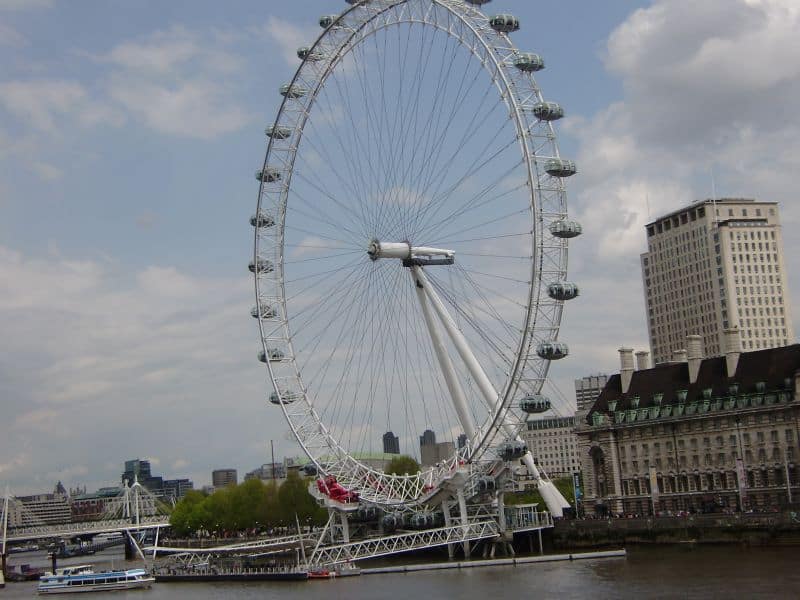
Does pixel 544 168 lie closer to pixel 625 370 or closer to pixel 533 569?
pixel 533 569

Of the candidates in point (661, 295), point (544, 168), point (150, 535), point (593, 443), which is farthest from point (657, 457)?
point (150, 535)

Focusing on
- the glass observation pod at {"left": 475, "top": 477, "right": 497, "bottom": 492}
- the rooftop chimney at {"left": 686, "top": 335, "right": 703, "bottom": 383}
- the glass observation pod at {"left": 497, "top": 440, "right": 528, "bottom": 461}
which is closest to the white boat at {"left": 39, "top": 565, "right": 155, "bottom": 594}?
the glass observation pod at {"left": 475, "top": 477, "right": 497, "bottom": 492}

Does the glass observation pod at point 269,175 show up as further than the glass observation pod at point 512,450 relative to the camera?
Yes

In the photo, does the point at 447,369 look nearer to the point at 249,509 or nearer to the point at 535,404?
the point at 535,404

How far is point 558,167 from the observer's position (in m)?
61.2

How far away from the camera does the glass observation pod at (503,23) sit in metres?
62.3

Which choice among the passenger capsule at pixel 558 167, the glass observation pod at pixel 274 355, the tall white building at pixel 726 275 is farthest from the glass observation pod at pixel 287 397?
the tall white building at pixel 726 275

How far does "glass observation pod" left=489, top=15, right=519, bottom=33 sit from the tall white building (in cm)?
8574

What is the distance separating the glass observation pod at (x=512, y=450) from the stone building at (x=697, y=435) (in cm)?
1454

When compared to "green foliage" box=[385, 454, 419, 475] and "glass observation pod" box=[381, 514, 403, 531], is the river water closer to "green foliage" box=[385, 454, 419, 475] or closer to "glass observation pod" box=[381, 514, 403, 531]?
"glass observation pod" box=[381, 514, 403, 531]

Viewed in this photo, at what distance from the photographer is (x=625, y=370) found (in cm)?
8719

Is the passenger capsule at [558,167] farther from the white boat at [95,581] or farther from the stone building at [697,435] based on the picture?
the white boat at [95,581]

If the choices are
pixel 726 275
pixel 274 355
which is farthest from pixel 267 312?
pixel 726 275

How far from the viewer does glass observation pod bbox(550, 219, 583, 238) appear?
6103 cm
